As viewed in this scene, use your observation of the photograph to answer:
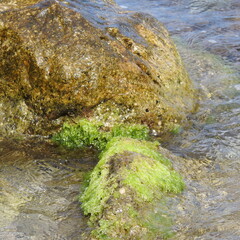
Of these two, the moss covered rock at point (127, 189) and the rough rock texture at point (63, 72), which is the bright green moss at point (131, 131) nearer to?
the rough rock texture at point (63, 72)

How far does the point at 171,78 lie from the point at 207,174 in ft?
7.40

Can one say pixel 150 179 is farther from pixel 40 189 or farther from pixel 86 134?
pixel 86 134

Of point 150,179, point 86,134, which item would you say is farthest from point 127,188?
point 86,134

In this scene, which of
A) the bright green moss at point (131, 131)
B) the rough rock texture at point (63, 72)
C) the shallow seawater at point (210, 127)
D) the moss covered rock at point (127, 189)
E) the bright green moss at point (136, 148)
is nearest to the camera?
the moss covered rock at point (127, 189)

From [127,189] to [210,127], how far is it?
2.72m

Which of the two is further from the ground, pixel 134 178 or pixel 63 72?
pixel 63 72

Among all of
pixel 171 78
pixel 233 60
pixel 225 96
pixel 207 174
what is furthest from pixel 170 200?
pixel 233 60

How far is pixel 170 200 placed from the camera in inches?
166

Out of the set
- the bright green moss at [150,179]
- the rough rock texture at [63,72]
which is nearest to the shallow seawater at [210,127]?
the bright green moss at [150,179]

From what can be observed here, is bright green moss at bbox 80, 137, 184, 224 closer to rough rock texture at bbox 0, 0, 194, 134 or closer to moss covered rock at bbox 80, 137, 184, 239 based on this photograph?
moss covered rock at bbox 80, 137, 184, 239

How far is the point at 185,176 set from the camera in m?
4.79

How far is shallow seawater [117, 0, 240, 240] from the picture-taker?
3994mm

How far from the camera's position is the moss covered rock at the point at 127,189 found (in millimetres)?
3662

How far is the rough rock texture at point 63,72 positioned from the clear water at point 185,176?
426mm
